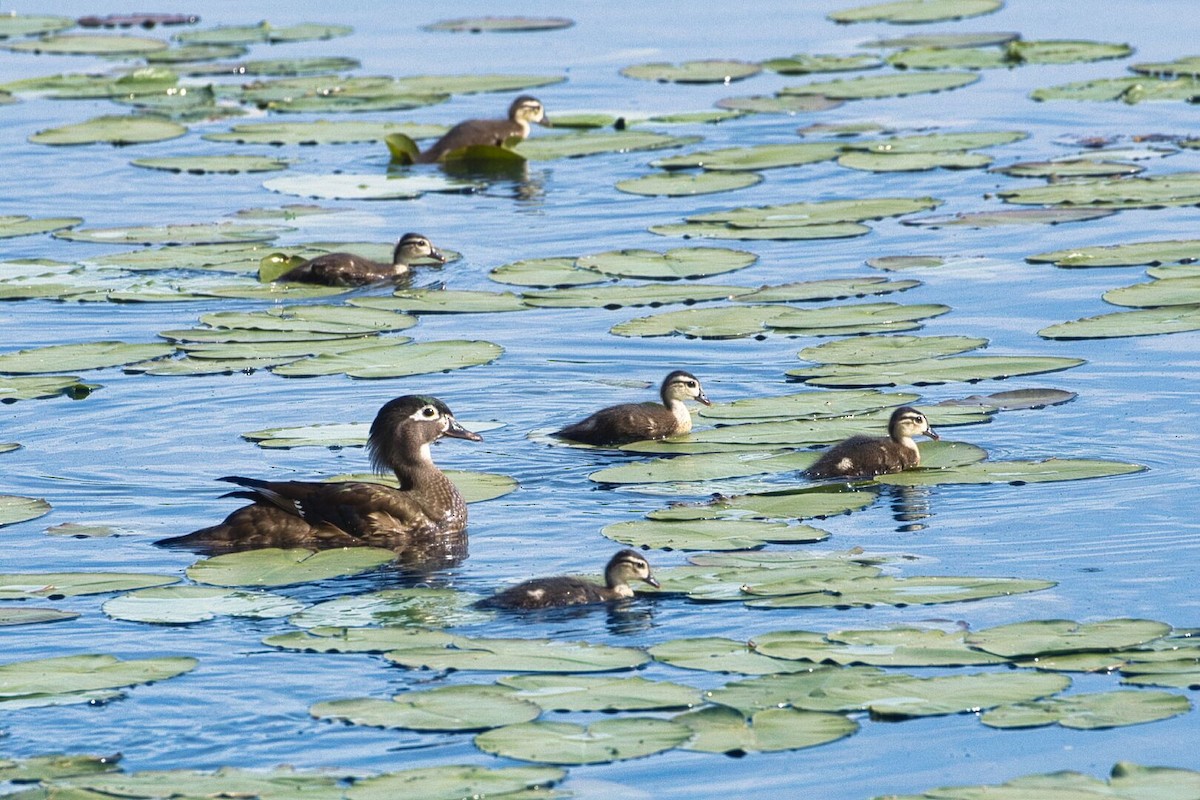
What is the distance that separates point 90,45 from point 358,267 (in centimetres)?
1477

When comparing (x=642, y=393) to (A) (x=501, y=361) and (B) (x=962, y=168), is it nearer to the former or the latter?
(A) (x=501, y=361)

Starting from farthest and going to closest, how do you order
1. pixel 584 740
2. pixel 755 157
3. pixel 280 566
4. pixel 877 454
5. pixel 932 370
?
pixel 755 157 < pixel 932 370 < pixel 877 454 < pixel 280 566 < pixel 584 740

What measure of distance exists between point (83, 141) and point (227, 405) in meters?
10.8

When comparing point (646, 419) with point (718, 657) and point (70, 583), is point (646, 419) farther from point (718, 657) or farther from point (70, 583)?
point (718, 657)

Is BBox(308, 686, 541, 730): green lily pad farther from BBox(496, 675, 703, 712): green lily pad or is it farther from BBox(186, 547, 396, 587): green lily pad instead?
BBox(186, 547, 396, 587): green lily pad

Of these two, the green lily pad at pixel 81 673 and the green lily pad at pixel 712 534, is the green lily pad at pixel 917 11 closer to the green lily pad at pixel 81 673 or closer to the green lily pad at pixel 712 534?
the green lily pad at pixel 712 534

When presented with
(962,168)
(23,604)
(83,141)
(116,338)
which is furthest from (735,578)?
(83,141)

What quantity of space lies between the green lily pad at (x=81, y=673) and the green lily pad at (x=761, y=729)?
237 centimetres

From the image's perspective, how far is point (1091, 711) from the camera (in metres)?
8.84

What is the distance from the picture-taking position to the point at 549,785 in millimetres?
8289

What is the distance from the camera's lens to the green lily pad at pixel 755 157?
22328mm

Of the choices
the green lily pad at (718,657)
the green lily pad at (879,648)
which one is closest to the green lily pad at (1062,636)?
the green lily pad at (879,648)

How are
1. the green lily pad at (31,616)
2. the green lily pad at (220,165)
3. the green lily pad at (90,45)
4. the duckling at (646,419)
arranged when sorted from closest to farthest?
the green lily pad at (31,616) → the duckling at (646,419) → the green lily pad at (220,165) → the green lily pad at (90,45)

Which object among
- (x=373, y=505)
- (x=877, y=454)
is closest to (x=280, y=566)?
(x=373, y=505)
